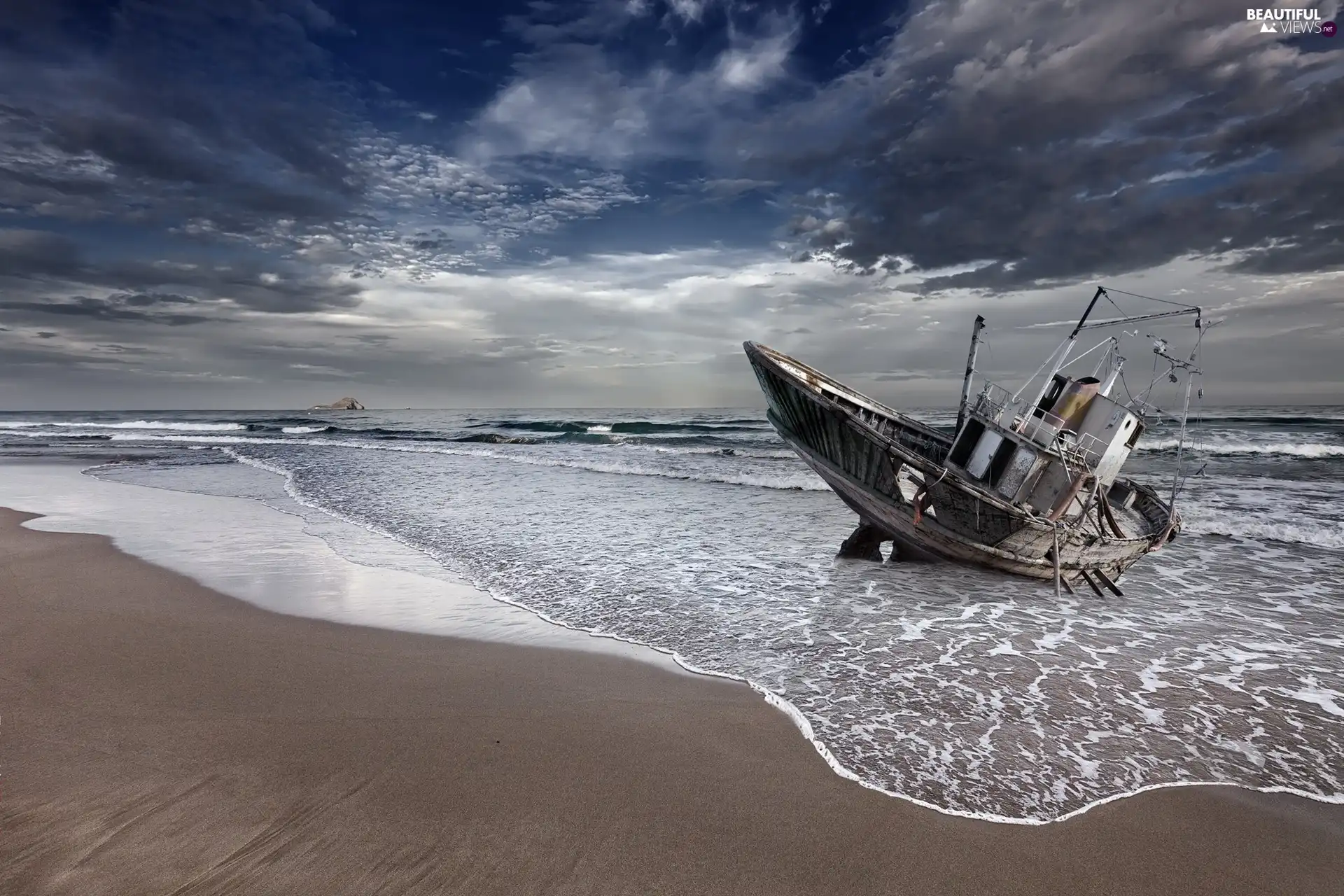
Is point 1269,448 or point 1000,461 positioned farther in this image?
point 1269,448

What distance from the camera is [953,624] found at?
8367mm

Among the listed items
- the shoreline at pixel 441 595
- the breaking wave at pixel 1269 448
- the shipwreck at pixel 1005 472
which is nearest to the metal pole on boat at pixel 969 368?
the shipwreck at pixel 1005 472

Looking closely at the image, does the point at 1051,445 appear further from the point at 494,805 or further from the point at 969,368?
the point at 494,805

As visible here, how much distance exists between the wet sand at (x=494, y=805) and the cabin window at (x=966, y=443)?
7.72 metres

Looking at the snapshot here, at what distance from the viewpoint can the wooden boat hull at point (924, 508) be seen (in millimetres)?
9961

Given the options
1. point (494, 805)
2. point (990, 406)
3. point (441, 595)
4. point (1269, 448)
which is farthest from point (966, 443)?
point (1269, 448)

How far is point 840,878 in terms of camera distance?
3523mm

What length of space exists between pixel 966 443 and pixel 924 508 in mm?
2283

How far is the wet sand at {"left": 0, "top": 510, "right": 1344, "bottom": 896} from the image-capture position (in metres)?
3.47

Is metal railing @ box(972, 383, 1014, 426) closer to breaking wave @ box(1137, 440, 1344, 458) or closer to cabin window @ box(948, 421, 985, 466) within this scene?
cabin window @ box(948, 421, 985, 466)

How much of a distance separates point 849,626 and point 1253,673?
407 cm

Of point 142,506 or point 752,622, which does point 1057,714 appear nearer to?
point 752,622

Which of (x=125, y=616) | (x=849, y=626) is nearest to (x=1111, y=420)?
(x=849, y=626)

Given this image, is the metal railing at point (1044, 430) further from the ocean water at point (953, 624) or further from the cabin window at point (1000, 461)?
the ocean water at point (953, 624)
